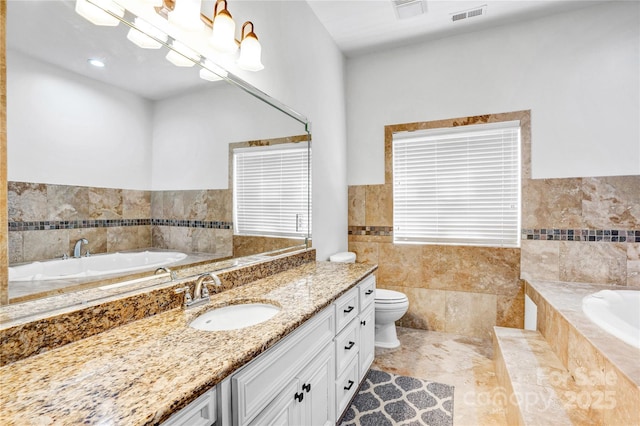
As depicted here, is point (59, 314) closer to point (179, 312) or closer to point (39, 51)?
point (179, 312)

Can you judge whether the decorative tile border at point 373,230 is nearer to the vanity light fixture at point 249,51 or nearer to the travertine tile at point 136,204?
the vanity light fixture at point 249,51

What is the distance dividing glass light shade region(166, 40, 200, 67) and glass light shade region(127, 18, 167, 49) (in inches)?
2.3

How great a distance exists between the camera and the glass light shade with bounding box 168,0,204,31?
4.38ft

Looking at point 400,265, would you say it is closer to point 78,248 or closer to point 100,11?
Result: point 78,248

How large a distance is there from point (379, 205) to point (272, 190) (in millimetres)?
1496

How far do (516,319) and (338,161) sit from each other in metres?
2.16

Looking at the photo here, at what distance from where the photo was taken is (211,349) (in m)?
0.95

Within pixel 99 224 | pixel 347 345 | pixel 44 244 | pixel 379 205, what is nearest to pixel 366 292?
pixel 347 345

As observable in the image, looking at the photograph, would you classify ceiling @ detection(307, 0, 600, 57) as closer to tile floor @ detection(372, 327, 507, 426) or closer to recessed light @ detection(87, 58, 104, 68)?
recessed light @ detection(87, 58, 104, 68)

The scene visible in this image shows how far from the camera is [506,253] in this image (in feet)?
9.21

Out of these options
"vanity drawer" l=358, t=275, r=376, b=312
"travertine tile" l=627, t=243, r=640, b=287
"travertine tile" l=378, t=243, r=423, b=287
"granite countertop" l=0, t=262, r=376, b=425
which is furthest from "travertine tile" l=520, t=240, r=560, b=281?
"granite countertop" l=0, t=262, r=376, b=425

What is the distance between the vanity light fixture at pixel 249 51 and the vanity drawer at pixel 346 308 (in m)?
1.37

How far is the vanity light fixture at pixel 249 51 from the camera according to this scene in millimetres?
1698

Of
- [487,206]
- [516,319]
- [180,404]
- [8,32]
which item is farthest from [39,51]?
[516,319]
